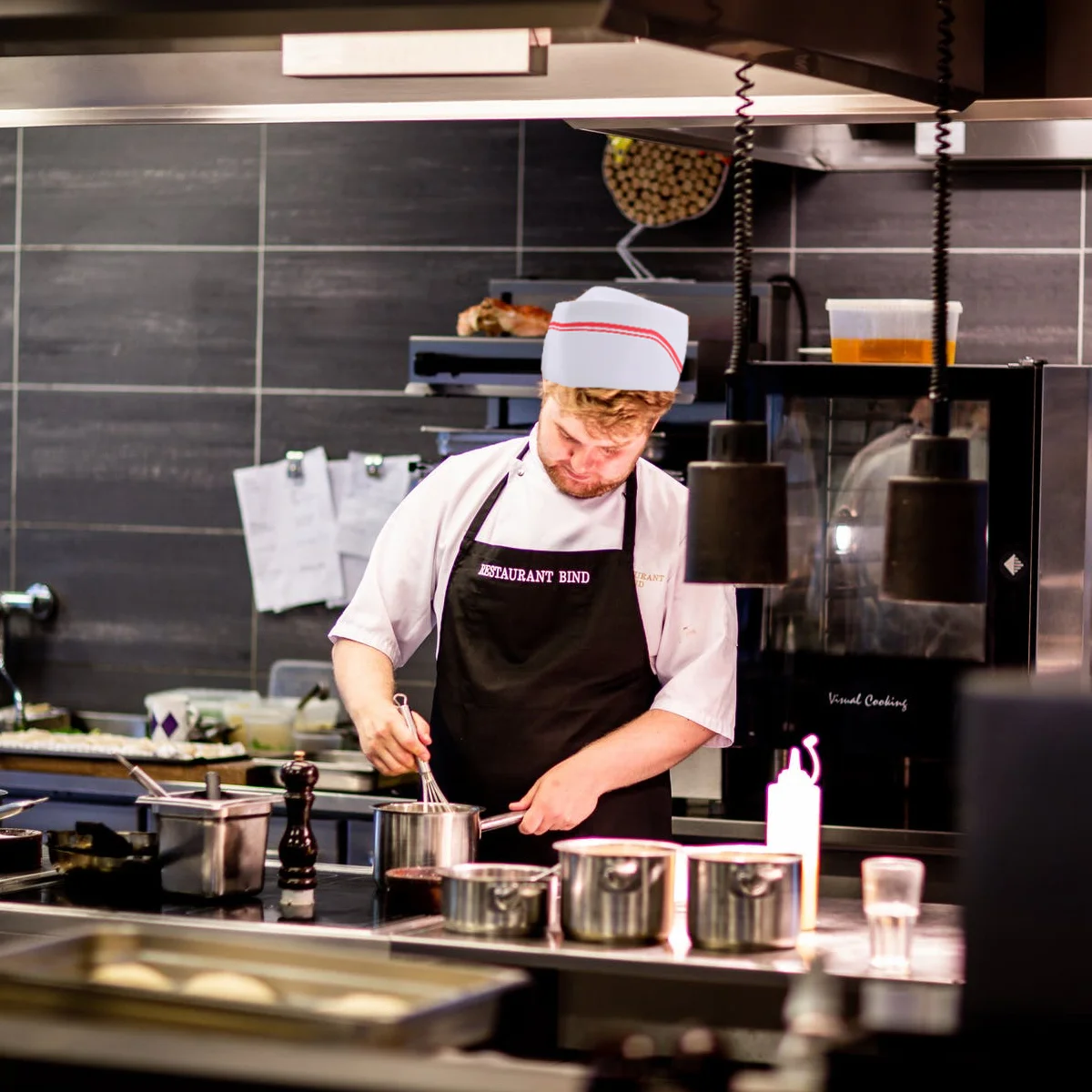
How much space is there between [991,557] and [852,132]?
1039 millimetres

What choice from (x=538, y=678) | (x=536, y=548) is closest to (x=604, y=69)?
(x=536, y=548)

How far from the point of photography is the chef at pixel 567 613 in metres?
3.00

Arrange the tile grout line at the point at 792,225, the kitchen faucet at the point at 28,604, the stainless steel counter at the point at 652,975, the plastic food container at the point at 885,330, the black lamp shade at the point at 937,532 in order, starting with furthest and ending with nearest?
the kitchen faucet at the point at 28,604 → the tile grout line at the point at 792,225 → the plastic food container at the point at 885,330 → the stainless steel counter at the point at 652,975 → the black lamp shade at the point at 937,532

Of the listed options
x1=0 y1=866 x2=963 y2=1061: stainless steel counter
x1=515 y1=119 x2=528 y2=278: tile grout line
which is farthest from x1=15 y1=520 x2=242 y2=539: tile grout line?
x1=0 y1=866 x2=963 y2=1061: stainless steel counter

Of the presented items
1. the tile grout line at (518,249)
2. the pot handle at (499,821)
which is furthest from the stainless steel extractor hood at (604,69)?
the tile grout line at (518,249)

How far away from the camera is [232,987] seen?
192 cm

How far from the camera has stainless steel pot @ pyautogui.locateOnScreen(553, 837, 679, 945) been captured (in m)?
2.21

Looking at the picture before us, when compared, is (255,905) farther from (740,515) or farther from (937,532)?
(937,532)

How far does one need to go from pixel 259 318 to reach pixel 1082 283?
2421mm

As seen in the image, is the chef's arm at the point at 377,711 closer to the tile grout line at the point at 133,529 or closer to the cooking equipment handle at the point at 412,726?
the cooking equipment handle at the point at 412,726

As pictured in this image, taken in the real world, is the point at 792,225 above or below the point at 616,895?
above

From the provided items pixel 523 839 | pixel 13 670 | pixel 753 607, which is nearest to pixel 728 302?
pixel 753 607

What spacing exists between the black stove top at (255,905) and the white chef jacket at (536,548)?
62cm

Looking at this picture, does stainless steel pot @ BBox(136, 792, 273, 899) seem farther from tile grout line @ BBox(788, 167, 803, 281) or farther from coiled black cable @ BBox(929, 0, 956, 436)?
tile grout line @ BBox(788, 167, 803, 281)
